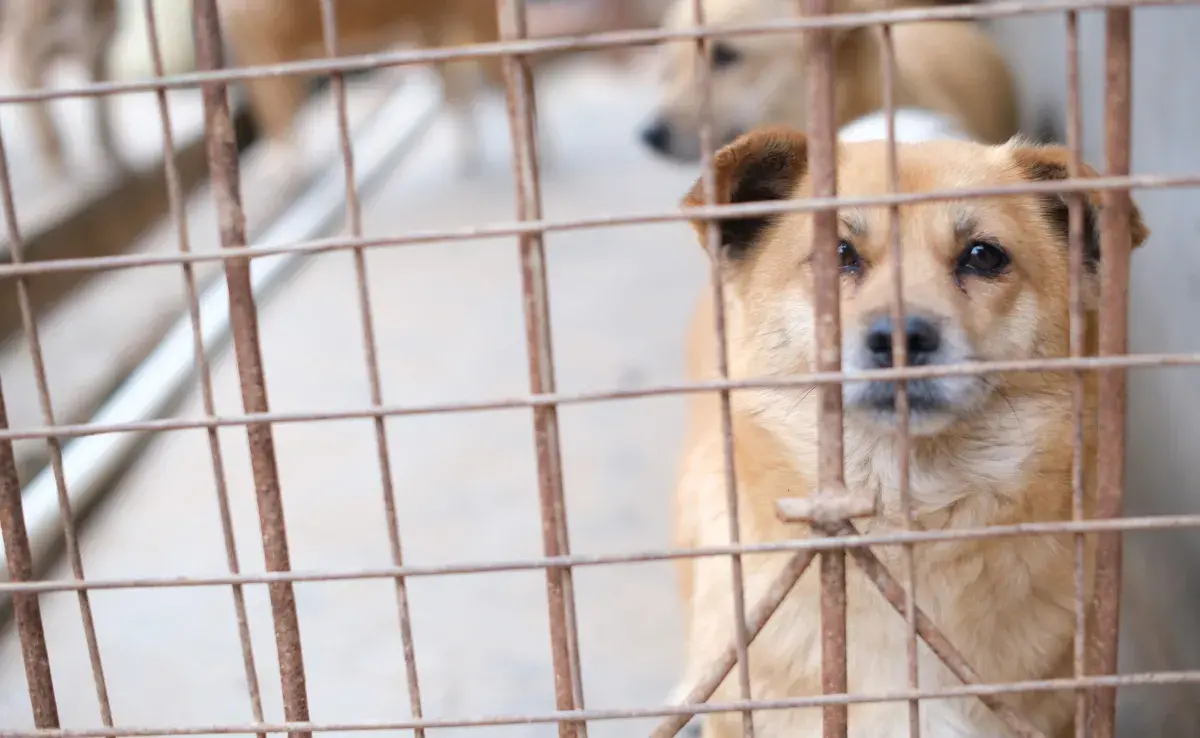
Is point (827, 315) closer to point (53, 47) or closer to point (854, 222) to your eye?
point (854, 222)

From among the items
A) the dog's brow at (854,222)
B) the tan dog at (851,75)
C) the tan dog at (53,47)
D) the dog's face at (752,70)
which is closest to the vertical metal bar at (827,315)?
the dog's brow at (854,222)

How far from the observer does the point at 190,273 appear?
4.40 feet

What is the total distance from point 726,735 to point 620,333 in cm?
243

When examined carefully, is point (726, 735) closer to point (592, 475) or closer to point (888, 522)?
point (888, 522)

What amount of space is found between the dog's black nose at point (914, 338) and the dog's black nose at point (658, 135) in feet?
9.23

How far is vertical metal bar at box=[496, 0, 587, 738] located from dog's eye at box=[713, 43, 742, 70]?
2606 millimetres

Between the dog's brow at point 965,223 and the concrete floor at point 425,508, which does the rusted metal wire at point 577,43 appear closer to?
the dog's brow at point 965,223

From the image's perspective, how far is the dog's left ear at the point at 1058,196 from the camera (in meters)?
1.62

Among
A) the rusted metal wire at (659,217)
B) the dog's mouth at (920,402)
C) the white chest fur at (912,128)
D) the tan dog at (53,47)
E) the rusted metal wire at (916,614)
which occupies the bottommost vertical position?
the rusted metal wire at (916,614)

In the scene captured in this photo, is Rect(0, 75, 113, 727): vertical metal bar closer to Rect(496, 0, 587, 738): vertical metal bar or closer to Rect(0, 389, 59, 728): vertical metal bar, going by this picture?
Rect(0, 389, 59, 728): vertical metal bar

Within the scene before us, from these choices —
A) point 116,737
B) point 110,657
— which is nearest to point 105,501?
point 110,657

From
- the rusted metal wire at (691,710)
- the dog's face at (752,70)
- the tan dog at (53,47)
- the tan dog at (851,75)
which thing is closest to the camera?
the rusted metal wire at (691,710)

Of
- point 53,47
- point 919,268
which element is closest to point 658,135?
point 919,268

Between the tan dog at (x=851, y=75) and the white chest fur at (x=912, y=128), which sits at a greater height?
the tan dog at (x=851, y=75)
